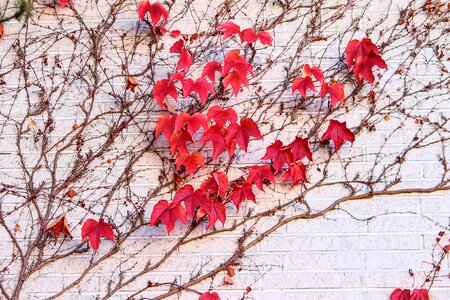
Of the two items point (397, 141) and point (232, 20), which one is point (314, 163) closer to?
point (397, 141)

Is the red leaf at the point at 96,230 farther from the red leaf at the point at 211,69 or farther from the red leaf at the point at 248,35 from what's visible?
the red leaf at the point at 248,35

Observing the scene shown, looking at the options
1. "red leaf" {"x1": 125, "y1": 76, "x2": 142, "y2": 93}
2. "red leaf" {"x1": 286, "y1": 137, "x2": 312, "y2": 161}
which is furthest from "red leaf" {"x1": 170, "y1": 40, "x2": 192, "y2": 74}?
"red leaf" {"x1": 286, "y1": 137, "x2": 312, "y2": 161}

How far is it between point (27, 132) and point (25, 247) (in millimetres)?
469

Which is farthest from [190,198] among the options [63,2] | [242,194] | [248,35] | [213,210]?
[63,2]

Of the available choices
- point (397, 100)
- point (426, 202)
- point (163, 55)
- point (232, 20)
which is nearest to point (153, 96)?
point (163, 55)

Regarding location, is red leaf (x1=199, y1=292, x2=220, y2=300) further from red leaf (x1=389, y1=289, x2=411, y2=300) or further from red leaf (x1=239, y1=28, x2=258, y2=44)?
red leaf (x1=239, y1=28, x2=258, y2=44)

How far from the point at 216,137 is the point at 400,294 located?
92 centimetres

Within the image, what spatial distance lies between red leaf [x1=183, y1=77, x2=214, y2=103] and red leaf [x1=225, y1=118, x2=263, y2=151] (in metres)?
0.19

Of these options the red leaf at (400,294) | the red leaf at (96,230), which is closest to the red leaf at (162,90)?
the red leaf at (96,230)

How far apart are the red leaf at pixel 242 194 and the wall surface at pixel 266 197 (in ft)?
0.23

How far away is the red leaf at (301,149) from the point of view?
259 centimetres

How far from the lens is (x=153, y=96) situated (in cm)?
268

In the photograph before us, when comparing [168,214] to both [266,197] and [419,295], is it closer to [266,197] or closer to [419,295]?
[266,197]

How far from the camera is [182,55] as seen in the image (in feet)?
8.80
